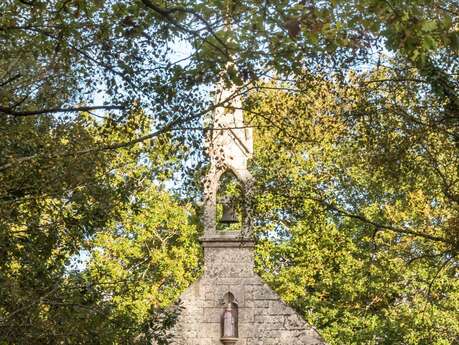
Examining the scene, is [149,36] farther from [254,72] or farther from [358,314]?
[358,314]

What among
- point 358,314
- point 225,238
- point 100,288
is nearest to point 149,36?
point 100,288

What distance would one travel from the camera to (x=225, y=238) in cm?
1934

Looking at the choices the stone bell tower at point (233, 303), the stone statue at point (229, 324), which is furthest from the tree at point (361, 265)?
the stone statue at point (229, 324)

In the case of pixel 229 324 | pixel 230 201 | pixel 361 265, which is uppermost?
pixel 361 265

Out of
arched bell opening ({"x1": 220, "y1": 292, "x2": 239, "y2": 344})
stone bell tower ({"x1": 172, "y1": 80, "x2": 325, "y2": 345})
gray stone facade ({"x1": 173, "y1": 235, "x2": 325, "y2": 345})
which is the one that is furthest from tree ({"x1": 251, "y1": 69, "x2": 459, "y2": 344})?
arched bell opening ({"x1": 220, "y1": 292, "x2": 239, "y2": 344})

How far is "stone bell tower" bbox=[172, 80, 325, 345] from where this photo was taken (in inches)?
737

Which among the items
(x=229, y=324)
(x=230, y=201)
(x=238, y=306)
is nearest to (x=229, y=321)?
(x=229, y=324)

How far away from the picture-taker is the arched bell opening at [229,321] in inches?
735

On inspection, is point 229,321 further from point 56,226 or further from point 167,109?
point 167,109

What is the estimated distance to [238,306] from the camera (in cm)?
1891

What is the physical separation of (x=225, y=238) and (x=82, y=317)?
7.68 m

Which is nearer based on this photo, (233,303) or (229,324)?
(229,324)

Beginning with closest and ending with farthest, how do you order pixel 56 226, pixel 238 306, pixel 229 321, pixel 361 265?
1. pixel 56 226
2. pixel 229 321
3. pixel 238 306
4. pixel 361 265

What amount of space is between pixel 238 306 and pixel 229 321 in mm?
364
